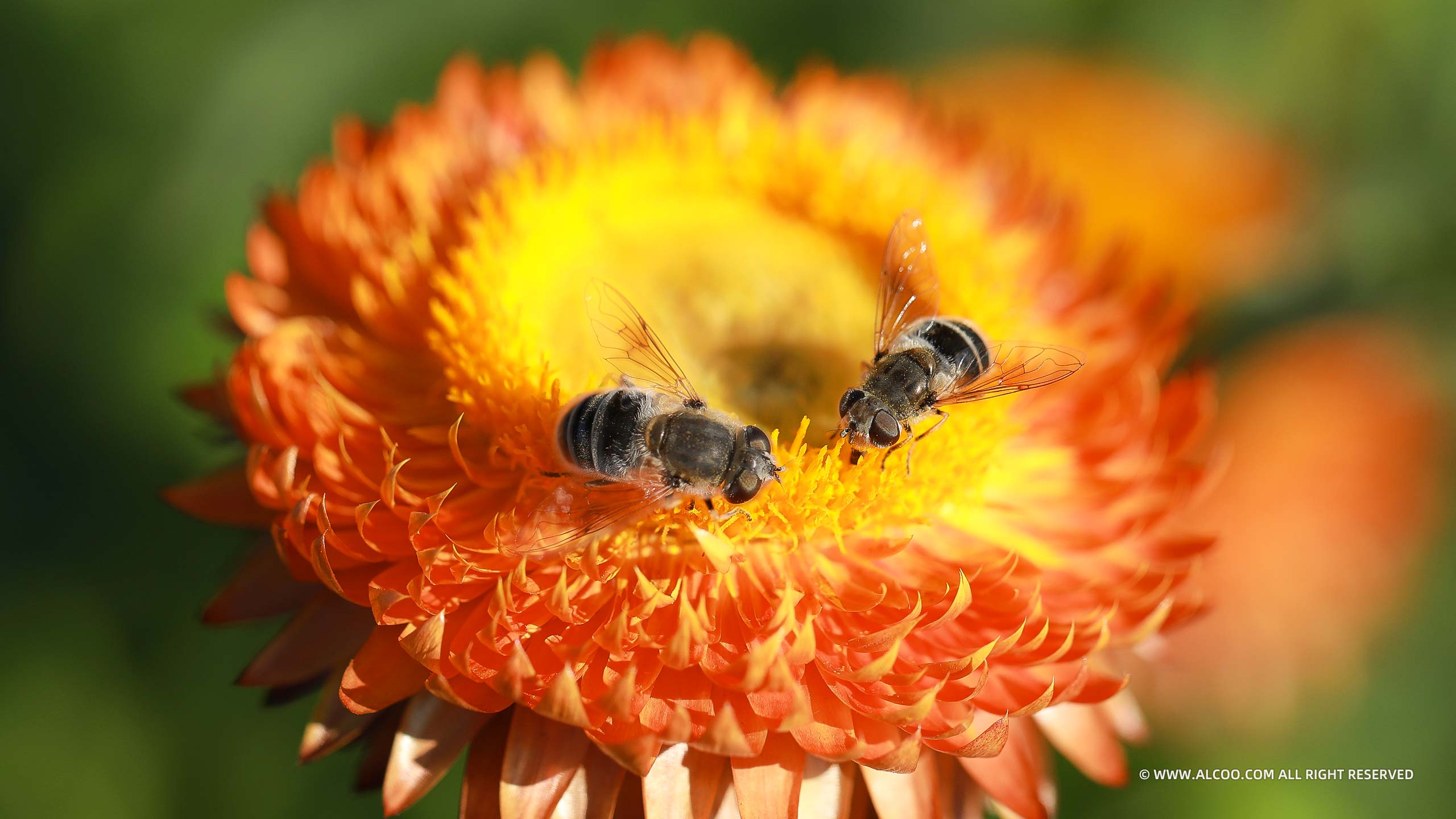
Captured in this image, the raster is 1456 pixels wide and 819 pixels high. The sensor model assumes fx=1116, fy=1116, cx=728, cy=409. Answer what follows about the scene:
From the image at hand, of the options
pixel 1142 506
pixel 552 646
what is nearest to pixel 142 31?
pixel 552 646

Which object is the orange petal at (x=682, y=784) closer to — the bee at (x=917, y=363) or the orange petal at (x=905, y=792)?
the orange petal at (x=905, y=792)

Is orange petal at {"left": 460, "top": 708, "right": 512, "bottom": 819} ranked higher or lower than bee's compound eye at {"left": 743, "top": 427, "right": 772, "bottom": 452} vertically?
lower

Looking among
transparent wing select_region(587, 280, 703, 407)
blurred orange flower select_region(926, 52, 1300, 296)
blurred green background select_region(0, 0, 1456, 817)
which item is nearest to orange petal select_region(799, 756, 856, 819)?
transparent wing select_region(587, 280, 703, 407)

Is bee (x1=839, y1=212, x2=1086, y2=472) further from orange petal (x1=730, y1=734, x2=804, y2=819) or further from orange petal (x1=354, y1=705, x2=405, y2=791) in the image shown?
orange petal (x1=354, y1=705, x2=405, y2=791)

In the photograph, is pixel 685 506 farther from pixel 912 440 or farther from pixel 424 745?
pixel 424 745

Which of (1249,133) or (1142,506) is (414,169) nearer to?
(1142,506)
